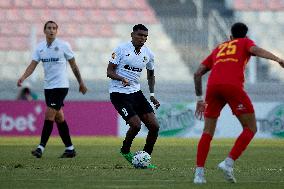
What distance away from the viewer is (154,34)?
31281mm

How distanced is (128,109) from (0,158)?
2913 mm

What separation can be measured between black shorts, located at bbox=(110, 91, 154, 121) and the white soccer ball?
67 centimetres

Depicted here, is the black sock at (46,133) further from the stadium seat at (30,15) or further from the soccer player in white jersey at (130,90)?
the stadium seat at (30,15)

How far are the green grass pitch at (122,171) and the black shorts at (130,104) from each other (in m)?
0.82

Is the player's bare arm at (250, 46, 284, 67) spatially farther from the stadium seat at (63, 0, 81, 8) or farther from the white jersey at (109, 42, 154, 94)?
the stadium seat at (63, 0, 81, 8)

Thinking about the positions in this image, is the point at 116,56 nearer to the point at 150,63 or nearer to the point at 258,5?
the point at 150,63

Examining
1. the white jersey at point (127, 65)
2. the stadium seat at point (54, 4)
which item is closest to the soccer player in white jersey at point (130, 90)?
the white jersey at point (127, 65)

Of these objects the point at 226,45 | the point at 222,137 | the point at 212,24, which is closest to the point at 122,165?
the point at 226,45

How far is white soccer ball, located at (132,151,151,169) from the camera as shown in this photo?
13.6m

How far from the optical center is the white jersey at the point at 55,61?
16688mm

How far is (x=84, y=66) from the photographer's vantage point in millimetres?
30484

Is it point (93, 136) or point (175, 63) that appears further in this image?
point (175, 63)

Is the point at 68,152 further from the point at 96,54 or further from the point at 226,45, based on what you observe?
the point at 96,54

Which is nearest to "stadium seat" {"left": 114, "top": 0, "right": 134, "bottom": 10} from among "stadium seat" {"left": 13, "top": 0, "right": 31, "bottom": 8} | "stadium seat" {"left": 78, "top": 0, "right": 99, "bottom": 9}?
"stadium seat" {"left": 78, "top": 0, "right": 99, "bottom": 9}
